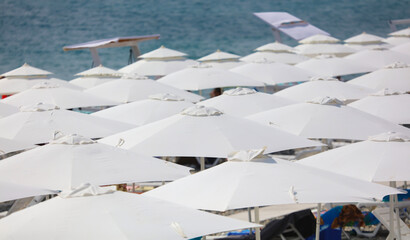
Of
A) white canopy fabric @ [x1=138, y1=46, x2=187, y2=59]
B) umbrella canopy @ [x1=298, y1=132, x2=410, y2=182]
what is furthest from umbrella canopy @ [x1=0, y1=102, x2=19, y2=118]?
white canopy fabric @ [x1=138, y1=46, x2=187, y2=59]

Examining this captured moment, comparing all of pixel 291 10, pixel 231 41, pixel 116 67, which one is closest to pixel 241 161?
pixel 116 67

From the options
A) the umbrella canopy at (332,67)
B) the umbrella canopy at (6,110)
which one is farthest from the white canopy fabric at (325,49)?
the umbrella canopy at (6,110)

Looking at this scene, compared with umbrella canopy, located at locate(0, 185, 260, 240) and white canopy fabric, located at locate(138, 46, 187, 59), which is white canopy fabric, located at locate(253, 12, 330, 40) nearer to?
white canopy fabric, located at locate(138, 46, 187, 59)

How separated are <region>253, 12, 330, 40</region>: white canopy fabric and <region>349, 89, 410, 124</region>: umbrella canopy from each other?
1379 centimetres

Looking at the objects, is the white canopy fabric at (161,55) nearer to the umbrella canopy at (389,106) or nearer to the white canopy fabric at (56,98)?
the white canopy fabric at (56,98)

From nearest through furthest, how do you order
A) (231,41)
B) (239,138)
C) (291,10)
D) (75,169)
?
(75,169) → (239,138) → (231,41) → (291,10)

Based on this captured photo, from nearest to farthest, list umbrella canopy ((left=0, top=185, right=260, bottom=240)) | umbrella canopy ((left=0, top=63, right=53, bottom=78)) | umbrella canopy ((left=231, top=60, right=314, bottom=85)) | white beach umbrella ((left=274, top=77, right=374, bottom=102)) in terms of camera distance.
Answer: umbrella canopy ((left=0, top=185, right=260, bottom=240)), white beach umbrella ((left=274, top=77, right=374, bottom=102)), umbrella canopy ((left=231, top=60, right=314, bottom=85)), umbrella canopy ((left=0, top=63, right=53, bottom=78))

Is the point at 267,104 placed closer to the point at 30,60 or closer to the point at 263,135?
the point at 263,135

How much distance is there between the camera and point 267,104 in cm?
971

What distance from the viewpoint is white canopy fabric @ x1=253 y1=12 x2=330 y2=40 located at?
23203mm

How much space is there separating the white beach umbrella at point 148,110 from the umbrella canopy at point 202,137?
1.81 meters

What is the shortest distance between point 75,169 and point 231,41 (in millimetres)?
38652

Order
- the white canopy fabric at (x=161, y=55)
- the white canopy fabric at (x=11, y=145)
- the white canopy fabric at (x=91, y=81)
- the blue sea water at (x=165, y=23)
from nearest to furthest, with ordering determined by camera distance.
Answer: the white canopy fabric at (x=11, y=145), the white canopy fabric at (x=91, y=81), the white canopy fabric at (x=161, y=55), the blue sea water at (x=165, y=23)

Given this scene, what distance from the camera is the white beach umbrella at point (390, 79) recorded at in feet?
37.7
